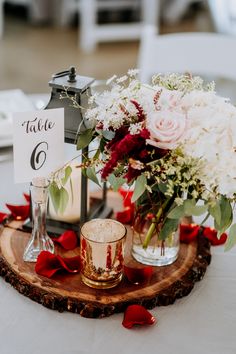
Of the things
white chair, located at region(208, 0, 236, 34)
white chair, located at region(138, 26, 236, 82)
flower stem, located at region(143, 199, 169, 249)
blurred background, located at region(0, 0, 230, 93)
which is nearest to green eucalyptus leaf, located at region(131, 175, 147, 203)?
flower stem, located at region(143, 199, 169, 249)

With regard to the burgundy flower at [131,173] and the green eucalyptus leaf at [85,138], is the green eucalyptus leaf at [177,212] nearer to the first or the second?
the burgundy flower at [131,173]

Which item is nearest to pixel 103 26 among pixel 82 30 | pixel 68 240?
pixel 82 30

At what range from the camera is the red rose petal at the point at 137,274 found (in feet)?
4.13

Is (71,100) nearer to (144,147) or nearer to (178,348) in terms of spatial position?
(144,147)

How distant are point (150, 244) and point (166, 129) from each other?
12.3 inches

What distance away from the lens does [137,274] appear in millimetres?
1262

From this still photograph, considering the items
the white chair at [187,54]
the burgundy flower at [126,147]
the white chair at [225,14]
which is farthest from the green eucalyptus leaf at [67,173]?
the white chair at [225,14]

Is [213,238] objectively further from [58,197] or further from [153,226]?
[58,197]

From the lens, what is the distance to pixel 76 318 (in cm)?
118

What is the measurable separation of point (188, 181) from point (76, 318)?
1.08 feet

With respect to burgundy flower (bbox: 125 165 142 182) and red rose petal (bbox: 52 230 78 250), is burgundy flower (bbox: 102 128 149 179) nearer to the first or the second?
burgundy flower (bbox: 125 165 142 182)

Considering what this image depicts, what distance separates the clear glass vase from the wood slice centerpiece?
0.05 ft

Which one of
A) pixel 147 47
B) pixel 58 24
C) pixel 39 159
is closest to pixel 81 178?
pixel 39 159

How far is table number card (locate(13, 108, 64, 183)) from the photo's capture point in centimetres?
123
